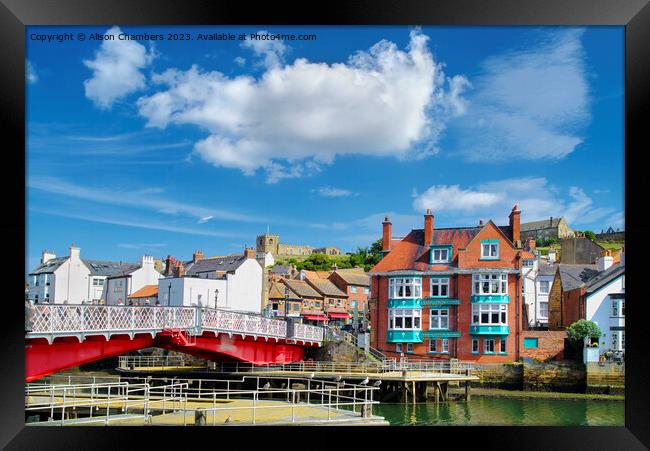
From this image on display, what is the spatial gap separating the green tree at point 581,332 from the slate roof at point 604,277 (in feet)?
4.44

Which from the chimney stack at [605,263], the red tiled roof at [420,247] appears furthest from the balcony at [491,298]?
the chimney stack at [605,263]

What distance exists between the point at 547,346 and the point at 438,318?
390cm

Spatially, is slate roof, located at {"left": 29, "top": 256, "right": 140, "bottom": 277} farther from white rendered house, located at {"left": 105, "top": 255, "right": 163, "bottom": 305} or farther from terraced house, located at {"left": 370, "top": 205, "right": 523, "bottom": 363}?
terraced house, located at {"left": 370, "top": 205, "right": 523, "bottom": 363}

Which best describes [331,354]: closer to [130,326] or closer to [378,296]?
[378,296]

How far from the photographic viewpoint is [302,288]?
43.2 meters

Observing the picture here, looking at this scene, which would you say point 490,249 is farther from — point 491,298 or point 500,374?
point 500,374

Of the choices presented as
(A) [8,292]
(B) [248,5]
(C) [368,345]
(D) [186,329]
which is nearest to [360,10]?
(B) [248,5]

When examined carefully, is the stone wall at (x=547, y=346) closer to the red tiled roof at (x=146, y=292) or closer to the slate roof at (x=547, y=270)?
the slate roof at (x=547, y=270)

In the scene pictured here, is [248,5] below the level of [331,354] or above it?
above

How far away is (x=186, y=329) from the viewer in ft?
68.9

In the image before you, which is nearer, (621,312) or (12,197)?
(12,197)

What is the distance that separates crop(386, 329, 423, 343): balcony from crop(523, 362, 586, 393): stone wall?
392 cm

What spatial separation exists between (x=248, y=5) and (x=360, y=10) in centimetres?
145

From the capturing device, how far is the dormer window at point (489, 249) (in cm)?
2805
